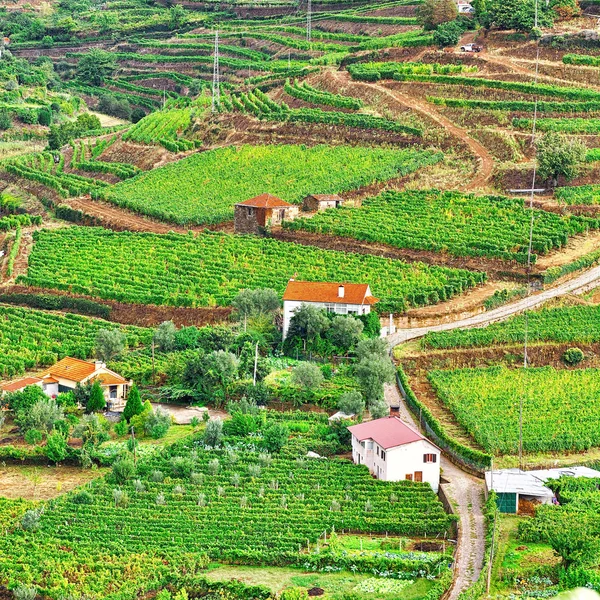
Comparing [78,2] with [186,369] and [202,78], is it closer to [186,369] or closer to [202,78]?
[202,78]

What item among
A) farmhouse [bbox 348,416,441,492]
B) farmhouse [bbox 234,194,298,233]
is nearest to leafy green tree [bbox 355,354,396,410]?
farmhouse [bbox 348,416,441,492]

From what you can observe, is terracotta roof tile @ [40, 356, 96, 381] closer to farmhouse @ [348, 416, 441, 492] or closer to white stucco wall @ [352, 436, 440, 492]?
farmhouse @ [348, 416, 441, 492]

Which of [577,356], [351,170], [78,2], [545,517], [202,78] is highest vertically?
[78,2]

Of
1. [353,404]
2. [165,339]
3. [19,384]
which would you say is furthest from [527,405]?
[19,384]

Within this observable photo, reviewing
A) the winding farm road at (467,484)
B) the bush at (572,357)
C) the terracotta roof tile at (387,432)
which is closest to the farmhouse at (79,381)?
the winding farm road at (467,484)

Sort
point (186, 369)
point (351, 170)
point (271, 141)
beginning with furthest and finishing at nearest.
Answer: point (271, 141), point (351, 170), point (186, 369)

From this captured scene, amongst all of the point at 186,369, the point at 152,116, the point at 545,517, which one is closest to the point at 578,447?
the point at 545,517
